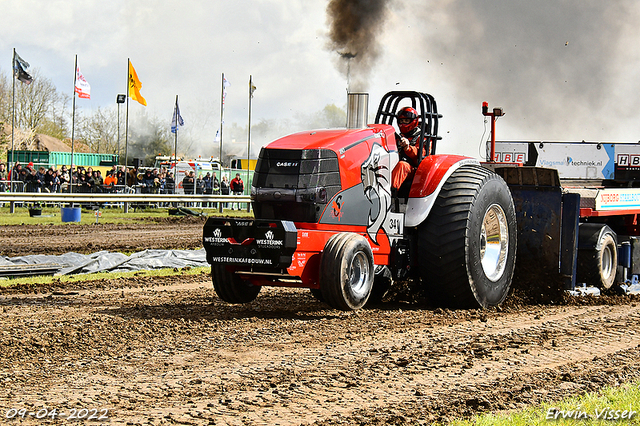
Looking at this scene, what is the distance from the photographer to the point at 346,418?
4.45 metres

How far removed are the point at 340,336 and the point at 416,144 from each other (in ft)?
9.54

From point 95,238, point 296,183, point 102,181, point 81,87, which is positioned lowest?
point 95,238

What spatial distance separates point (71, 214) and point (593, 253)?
16.5 m

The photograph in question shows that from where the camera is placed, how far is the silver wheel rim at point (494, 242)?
879 cm

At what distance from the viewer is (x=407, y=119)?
8.73 metres

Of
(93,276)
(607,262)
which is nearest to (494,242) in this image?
(607,262)

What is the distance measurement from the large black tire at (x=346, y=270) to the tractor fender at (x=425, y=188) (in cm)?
84

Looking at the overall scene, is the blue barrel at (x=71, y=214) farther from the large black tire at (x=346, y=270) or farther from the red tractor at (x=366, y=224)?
the large black tire at (x=346, y=270)

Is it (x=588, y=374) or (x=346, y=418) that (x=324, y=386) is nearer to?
(x=346, y=418)

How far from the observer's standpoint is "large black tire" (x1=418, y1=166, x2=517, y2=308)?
8.20 metres

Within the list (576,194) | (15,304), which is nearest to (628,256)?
(576,194)

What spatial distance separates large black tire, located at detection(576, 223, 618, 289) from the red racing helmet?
3.21 meters

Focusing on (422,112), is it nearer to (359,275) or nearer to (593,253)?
(359,275)

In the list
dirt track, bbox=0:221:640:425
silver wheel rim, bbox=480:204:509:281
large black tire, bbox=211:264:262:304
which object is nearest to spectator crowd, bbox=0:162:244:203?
large black tire, bbox=211:264:262:304
